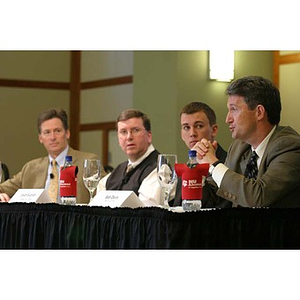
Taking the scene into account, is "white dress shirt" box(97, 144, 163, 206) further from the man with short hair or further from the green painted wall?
the green painted wall

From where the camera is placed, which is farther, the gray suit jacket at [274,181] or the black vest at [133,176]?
the black vest at [133,176]

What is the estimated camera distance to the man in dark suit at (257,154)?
10.4ft

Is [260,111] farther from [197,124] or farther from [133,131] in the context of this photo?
[133,131]

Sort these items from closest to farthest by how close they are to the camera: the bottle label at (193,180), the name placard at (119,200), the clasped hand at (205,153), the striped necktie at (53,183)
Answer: the bottle label at (193,180) → the name placard at (119,200) → the clasped hand at (205,153) → the striped necktie at (53,183)

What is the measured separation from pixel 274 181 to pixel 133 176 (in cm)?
140

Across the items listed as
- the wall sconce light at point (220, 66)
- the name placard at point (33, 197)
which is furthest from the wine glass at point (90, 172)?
the wall sconce light at point (220, 66)

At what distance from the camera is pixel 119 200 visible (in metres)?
3.12

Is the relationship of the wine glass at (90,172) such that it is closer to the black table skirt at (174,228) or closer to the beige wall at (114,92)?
the black table skirt at (174,228)

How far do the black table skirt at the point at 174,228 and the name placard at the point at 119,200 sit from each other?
100mm

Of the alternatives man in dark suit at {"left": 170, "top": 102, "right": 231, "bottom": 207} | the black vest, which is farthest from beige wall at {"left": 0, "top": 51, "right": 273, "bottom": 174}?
man in dark suit at {"left": 170, "top": 102, "right": 231, "bottom": 207}

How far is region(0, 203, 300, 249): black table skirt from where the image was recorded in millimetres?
2678

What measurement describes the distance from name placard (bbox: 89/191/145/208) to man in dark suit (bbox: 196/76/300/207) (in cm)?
38
